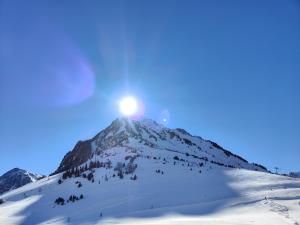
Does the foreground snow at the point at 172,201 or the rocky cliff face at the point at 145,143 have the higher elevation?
the rocky cliff face at the point at 145,143

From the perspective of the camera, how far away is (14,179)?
6540 inches

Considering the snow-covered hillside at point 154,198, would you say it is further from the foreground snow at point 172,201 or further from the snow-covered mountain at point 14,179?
the snow-covered mountain at point 14,179

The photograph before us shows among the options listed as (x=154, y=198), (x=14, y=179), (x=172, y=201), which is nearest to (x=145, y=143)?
(x=154, y=198)

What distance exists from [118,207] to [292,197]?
38.0ft

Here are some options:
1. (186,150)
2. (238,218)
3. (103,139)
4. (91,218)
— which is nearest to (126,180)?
(91,218)

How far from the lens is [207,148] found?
8619cm

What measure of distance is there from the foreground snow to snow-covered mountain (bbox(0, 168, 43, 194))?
406 ft

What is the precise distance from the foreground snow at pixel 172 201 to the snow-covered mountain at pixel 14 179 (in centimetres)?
12362

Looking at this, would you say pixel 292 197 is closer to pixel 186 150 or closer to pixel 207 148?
pixel 186 150

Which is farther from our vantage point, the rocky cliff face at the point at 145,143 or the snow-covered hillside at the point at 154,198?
the rocky cliff face at the point at 145,143

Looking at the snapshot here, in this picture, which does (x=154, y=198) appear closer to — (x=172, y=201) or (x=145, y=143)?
(x=172, y=201)

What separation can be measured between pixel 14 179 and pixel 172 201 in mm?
148716

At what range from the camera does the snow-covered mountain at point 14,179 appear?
519ft

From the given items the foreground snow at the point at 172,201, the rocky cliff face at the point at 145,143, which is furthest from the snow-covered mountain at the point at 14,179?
the foreground snow at the point at 172,201
